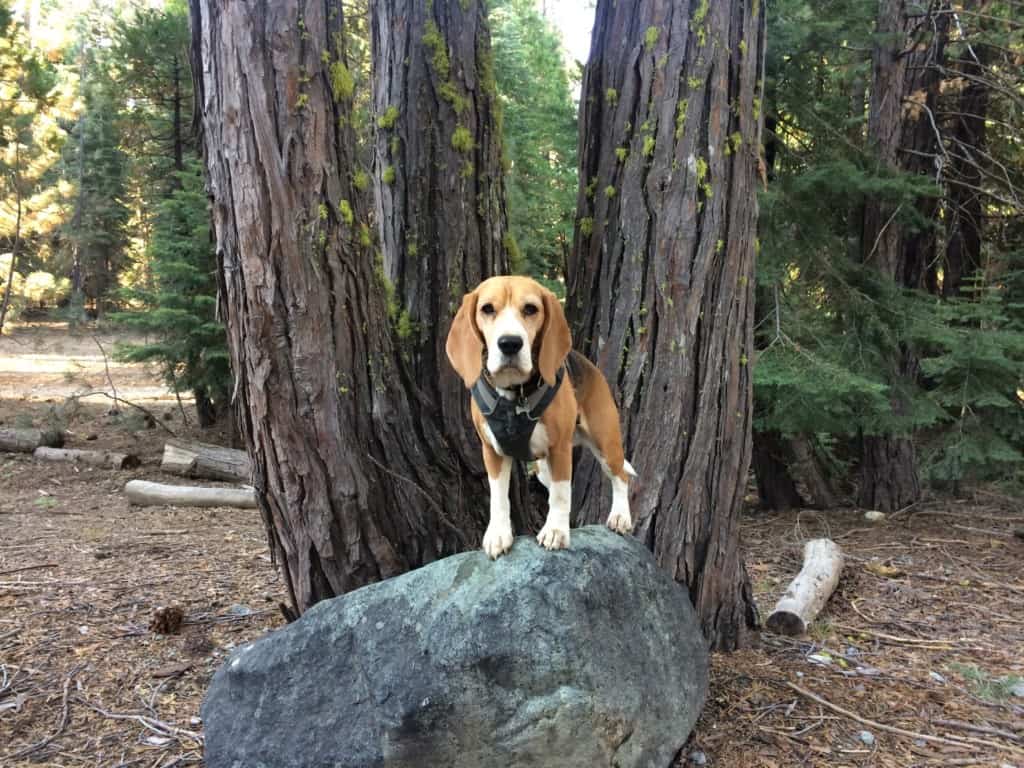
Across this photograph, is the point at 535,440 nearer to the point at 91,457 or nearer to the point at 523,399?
the point at 523,399

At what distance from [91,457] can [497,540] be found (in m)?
10.8

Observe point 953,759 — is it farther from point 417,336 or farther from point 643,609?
point 417,336

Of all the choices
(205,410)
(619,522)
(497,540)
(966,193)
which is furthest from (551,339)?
(205,410)

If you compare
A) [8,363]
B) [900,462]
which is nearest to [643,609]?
[900,462]

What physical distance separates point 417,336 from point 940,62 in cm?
873

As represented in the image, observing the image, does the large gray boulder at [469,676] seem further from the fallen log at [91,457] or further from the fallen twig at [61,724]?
the fallen log at [91,457]

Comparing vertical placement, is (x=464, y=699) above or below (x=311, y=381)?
below

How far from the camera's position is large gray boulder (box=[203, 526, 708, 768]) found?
2982 millimetres

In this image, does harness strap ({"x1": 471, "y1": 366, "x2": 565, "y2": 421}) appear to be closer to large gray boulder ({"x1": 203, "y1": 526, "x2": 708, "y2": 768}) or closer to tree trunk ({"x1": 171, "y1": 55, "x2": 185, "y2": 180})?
large gray boulder ({"x1": 203, "y1": 526, "x2": 708, "y2": 768})

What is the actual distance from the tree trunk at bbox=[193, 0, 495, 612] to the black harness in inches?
44.0

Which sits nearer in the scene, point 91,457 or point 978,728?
point 978,728

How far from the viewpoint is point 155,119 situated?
13.2 metres

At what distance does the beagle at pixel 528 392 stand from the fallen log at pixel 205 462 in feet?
28.2

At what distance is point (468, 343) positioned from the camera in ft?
8.21
